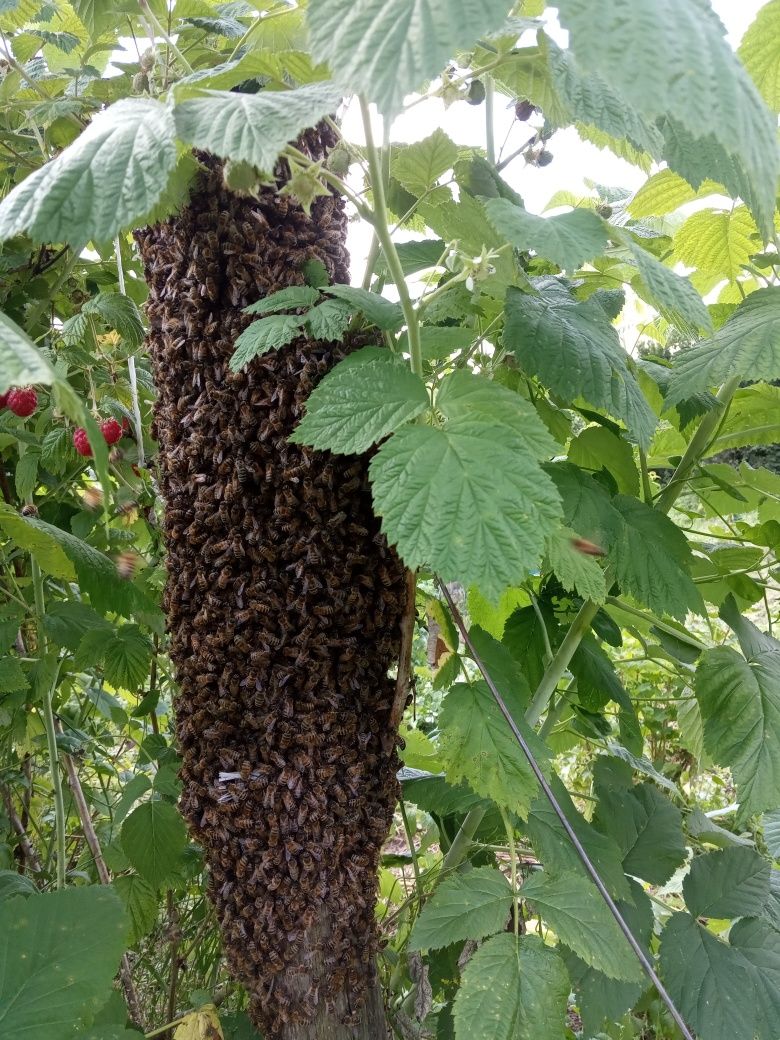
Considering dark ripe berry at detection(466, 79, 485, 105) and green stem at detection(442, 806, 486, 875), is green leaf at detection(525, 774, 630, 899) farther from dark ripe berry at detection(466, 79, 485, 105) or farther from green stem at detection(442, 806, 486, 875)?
dark ripe berry at detection(466, 79, 485, 105)

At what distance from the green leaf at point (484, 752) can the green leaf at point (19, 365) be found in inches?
23.2

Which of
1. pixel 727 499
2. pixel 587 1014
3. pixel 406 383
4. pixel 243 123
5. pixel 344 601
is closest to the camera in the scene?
pixel 243 123

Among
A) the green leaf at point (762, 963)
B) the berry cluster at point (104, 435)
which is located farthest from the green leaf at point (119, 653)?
the green leaf at point (762, 963)

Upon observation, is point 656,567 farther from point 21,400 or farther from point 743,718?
point 21,400

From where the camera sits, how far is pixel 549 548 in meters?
0.88

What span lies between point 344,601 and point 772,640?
0.64 meters

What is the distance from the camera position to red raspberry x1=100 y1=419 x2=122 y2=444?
1.25m

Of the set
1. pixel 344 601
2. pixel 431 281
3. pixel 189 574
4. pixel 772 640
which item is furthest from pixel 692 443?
pixel 189 574

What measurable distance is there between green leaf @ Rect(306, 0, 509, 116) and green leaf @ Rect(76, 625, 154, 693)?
1034mm

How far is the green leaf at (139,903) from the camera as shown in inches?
51.3

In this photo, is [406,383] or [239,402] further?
[239,402]

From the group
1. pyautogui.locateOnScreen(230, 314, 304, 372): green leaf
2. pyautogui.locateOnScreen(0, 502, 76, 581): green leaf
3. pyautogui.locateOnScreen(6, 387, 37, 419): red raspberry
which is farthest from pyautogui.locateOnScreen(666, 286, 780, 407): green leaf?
pyautogui.locateOnScreen(6, 387, 37, 419): red raspberry

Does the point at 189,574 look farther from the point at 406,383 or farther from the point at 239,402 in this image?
the point at 406,383

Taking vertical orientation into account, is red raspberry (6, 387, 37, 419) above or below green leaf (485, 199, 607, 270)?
below
